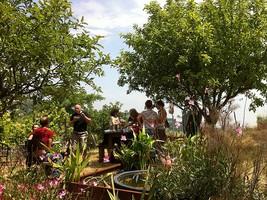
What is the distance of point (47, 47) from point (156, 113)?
342 centimetres

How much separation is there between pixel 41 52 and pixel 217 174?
2.56m

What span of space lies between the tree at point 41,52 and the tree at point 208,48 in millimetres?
7680

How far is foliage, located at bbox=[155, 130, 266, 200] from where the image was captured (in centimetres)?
240

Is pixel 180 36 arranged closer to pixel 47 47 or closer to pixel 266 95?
pixel 266 95

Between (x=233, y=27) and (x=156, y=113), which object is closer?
(x=156, y=113)

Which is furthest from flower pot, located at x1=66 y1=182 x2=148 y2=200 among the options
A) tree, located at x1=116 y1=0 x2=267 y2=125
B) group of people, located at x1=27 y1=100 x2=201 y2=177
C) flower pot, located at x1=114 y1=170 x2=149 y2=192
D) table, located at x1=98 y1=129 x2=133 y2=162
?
tree, located at x1=116 y1=0 x2=267 y2=125

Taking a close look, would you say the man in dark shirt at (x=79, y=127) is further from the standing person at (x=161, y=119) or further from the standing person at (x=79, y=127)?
the standing person at (x=161, y=119)

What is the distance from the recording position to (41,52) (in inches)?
156

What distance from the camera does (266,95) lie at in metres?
14.7

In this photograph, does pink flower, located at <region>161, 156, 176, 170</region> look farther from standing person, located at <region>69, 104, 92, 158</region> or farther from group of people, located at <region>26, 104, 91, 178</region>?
standing person, located at <region>69, 104, 92, 158</region>

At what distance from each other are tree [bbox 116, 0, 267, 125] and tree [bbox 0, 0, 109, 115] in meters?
7.68

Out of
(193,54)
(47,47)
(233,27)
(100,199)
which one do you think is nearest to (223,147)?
(100,199)

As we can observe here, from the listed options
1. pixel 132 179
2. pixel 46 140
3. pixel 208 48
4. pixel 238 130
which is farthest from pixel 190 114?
pixel 208 48

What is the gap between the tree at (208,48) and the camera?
12992 mm
